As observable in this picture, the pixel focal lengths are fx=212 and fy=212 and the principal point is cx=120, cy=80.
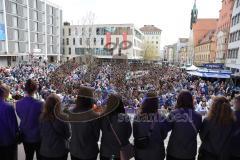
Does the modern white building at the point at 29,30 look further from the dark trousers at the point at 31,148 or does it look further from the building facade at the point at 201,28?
the building facade at the point at 201,28

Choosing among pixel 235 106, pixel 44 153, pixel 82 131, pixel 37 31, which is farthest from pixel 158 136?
pixel 37 31

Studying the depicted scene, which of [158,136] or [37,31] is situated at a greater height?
[37,31]

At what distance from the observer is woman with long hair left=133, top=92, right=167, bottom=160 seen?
2977 millimetres

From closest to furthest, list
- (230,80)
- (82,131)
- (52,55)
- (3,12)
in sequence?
1. (82,131)
2. (230,80)
3. (3,12)
4. (52,55)

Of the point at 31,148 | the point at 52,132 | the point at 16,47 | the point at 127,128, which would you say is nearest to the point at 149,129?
the point at 127,128

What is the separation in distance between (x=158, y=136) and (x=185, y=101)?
0.64 meters

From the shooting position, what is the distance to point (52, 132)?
3090 mm

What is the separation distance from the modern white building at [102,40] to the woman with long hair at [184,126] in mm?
52517

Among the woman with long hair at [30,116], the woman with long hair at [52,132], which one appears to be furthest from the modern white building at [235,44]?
the woman with long hair at [30,116]

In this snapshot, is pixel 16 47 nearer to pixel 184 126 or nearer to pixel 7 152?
pixel 7 152

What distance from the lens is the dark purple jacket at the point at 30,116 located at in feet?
10.6

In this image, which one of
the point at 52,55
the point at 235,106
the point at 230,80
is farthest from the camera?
the point at 52,55

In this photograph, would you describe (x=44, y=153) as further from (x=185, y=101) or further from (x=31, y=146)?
(x=185, y=101)

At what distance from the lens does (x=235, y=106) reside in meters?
3.24
